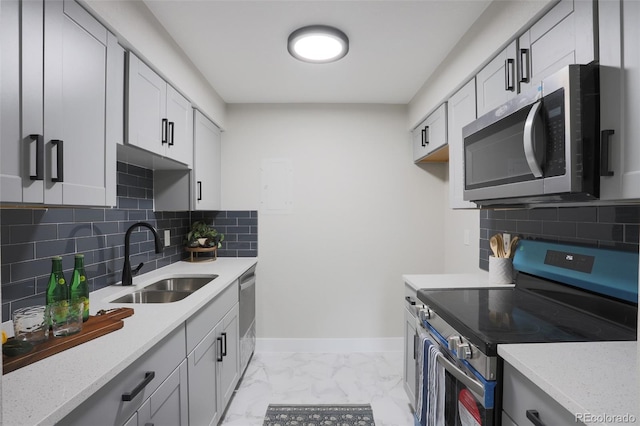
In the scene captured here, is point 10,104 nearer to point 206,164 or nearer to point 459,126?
point 206,164

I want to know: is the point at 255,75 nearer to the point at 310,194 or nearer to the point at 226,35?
the point at 226,35

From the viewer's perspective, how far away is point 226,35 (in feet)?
6.11

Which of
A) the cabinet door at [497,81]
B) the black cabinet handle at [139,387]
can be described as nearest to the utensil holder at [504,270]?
the cabinet door at [497,81]

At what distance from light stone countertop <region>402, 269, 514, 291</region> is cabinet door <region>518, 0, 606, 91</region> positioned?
110 cm

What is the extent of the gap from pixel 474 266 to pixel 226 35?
7.55 ft

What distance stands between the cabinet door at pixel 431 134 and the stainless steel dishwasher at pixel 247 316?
1.77m

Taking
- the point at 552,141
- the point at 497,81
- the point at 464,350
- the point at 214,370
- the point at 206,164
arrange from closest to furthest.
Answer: the point at 552,141 → the point at 464,350 → the point at 497,81 → the point at 214,370 → the point at 206,164

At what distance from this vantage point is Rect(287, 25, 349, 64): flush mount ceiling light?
5.88 feet

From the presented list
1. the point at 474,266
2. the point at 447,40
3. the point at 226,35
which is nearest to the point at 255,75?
the point at 226,35

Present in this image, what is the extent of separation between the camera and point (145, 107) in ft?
5.35

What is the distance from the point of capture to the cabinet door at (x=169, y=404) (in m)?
1.13

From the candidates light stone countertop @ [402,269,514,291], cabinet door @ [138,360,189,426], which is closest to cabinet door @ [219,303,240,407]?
cabinet door @ [138,360,189,426]

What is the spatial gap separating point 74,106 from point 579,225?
2.14 m

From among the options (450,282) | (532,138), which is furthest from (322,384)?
(532,138)
